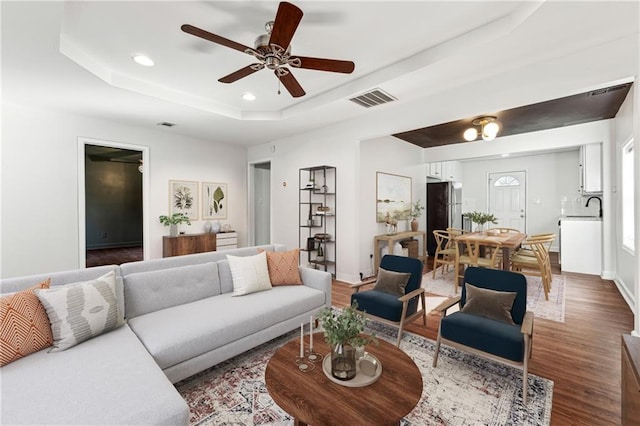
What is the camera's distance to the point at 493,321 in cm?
227

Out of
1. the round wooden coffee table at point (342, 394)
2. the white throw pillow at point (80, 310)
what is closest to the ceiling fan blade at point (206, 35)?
the white throw pillow at point (80, 310)

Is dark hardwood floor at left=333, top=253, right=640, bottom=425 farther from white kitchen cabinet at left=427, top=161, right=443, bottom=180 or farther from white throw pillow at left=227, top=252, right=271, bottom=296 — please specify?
white kitchen cabinet at left=427, top=161, right=443, bottom=180

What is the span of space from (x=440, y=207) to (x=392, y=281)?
471cm

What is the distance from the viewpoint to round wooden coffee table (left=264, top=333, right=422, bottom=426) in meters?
1.29

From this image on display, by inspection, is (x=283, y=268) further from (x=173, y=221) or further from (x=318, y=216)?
(x=173, y=221)

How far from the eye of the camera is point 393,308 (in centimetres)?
267

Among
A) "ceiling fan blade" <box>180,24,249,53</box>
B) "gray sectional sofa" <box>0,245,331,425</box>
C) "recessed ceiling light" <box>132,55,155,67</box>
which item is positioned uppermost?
"recessed ceiling light" <box>132,55,155,67</box>

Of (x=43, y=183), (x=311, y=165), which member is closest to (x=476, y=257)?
(x=311, y=165)

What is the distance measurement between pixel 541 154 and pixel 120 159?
471 inches

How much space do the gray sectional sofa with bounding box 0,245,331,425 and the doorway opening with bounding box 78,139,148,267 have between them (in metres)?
6.14

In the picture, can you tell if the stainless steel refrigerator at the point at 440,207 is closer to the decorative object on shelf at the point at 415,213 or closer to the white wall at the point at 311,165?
the decorative object on shelf at the point at 415,213

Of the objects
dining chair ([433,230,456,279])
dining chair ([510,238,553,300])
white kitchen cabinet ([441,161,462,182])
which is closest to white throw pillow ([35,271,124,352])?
dining chair ([433,230,456,279])

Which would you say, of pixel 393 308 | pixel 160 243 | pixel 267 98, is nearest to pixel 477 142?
pixel 267 98

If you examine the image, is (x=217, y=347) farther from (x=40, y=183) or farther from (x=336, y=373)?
(x=40, y=183)
